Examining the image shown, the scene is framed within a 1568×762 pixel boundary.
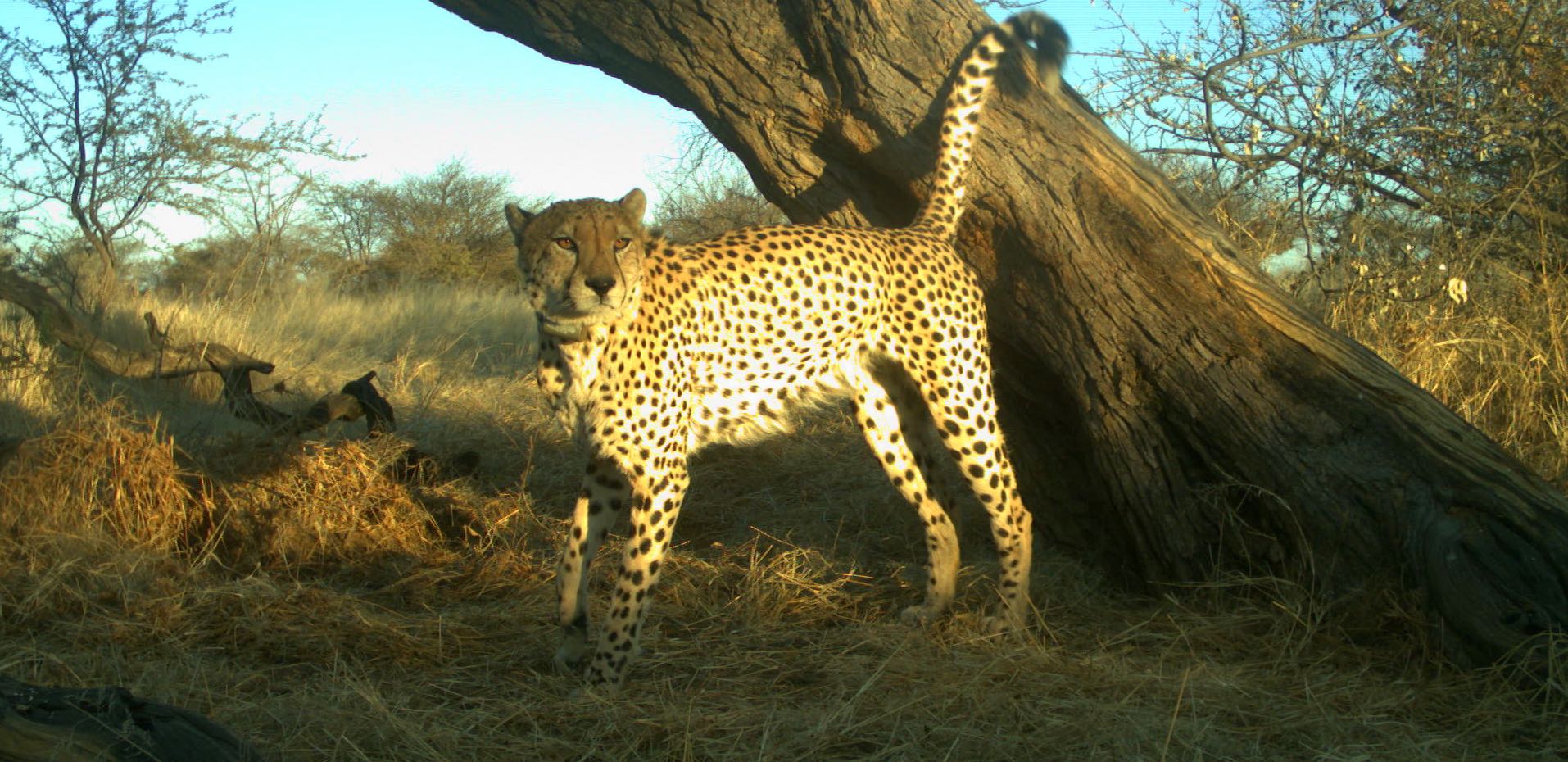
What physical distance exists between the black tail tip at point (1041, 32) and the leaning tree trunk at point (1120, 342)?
19 centimetres

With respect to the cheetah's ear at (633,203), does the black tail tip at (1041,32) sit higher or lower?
higher

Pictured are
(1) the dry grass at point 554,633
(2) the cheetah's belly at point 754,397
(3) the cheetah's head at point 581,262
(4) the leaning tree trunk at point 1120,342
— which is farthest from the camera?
(2) the cheetah's belly at point 754,397

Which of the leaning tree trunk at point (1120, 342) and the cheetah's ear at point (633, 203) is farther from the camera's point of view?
the cheetah's ear at point (633, 203)

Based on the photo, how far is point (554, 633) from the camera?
411 cm

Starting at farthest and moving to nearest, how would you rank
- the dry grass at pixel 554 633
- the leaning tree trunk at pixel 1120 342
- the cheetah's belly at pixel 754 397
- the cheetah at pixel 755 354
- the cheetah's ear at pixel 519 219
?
the cheetah's belly at pixel 754 397
the cheetah's ear at pixel 519 219
the cheetah at pixel 755 354
the leaning tree trunk at pixel 1120 342
the dry grass at pixel 554 633

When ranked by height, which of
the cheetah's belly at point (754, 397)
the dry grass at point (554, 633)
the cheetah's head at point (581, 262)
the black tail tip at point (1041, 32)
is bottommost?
the dry grass at point (554, 633)

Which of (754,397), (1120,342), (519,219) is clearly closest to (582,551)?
(754,397)

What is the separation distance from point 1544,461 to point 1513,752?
8.24ft

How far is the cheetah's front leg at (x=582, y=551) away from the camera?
3.91 m

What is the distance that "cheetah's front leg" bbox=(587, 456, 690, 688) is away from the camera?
3705 mm

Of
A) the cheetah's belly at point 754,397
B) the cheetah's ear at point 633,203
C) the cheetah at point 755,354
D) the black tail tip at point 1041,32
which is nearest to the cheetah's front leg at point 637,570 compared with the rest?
the cheetah at point 755,354

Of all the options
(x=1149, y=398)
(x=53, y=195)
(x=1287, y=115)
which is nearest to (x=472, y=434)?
(x=1149, y=398)

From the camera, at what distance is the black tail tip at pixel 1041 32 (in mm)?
4383

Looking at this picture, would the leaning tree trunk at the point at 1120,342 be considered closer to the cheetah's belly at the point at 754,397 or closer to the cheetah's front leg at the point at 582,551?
the cheetah's belly at the point at 754,397
